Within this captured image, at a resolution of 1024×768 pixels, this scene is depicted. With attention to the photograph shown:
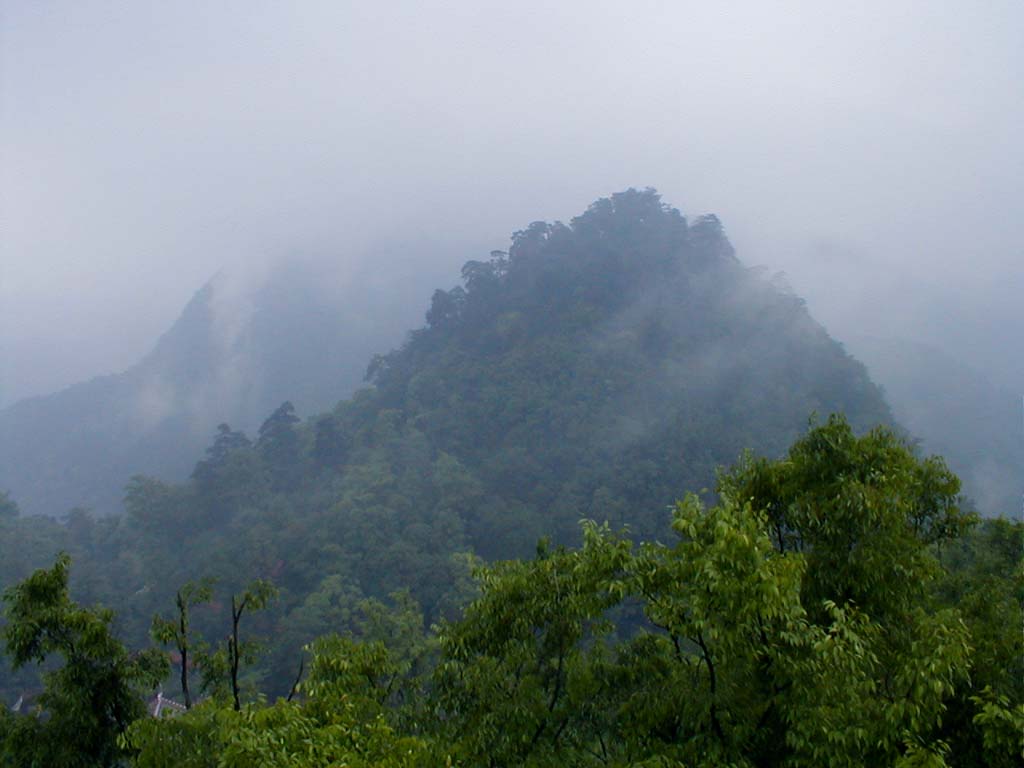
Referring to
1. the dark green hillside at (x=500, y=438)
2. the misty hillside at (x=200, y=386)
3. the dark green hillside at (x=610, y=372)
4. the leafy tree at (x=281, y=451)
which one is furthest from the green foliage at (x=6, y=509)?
the dark green hillside at (x=610, y=372)

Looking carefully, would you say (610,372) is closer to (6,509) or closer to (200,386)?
(6,509)

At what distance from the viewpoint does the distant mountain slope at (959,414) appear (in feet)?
176

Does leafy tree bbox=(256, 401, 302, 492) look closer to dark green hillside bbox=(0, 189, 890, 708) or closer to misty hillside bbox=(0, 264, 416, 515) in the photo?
dark green hillside bbox=(0, 189, 890, 708)

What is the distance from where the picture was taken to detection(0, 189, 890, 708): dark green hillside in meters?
37.4

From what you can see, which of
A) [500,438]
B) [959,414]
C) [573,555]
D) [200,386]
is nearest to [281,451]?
[500,438]

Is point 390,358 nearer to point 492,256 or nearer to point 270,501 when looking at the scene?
point 492,256

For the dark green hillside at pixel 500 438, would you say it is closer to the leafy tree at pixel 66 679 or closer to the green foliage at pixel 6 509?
the green foliage at pixel 6 509

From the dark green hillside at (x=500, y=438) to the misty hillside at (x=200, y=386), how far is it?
29542mm

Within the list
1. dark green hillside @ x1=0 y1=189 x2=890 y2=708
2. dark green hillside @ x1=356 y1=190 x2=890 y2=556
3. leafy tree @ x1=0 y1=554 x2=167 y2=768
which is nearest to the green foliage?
dark green hillside @ x1=0 y1=189 x2=890 y2=708

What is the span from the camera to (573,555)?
5621mm

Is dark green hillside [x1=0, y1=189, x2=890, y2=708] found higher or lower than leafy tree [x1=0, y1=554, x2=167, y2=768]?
lower

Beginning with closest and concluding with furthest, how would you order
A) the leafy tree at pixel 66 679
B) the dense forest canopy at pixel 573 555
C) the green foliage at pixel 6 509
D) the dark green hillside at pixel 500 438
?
the dense forest canopy at pixel 573 555 → the leafy tree at pixel 66 679 → the dark green hillside at pixel 500 438 → the green foliage at pixel 6 509

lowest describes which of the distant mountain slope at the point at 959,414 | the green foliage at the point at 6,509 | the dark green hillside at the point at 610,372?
the distant mountain slope at the point at 959,414

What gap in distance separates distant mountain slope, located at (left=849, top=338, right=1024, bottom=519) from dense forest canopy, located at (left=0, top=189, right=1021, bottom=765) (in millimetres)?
15463
